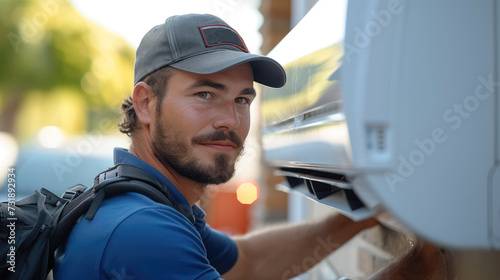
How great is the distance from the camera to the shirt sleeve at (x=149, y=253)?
4.92 ft

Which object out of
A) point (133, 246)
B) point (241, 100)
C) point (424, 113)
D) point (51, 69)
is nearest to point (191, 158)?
point (241, 100)

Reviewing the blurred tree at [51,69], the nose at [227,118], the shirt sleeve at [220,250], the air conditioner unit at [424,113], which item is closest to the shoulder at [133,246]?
the nose at [227,118]

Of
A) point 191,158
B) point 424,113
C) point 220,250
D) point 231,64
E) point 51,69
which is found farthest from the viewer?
point 51,69

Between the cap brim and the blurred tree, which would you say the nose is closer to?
the cap brim

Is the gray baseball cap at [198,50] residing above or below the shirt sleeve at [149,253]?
above

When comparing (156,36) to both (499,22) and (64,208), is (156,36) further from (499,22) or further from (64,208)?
(499,22)

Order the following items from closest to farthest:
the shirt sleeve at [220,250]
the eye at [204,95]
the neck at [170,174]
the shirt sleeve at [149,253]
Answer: the shirt sleeve at [149,253], the eye at [204,95], the neck at [170,174], the shirt sleeve at [220,250]

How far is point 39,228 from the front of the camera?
160cm

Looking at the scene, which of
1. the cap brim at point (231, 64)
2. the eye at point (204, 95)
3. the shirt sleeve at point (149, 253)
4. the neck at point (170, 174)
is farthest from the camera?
the neck at point (170, 174)

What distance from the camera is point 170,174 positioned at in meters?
2.04

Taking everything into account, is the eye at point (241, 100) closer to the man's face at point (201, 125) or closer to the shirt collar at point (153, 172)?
the man's face at point (201, 125)

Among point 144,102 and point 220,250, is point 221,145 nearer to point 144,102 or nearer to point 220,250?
point 144,102

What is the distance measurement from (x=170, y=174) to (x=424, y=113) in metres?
1.10

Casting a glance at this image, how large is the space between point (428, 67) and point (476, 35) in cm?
15
